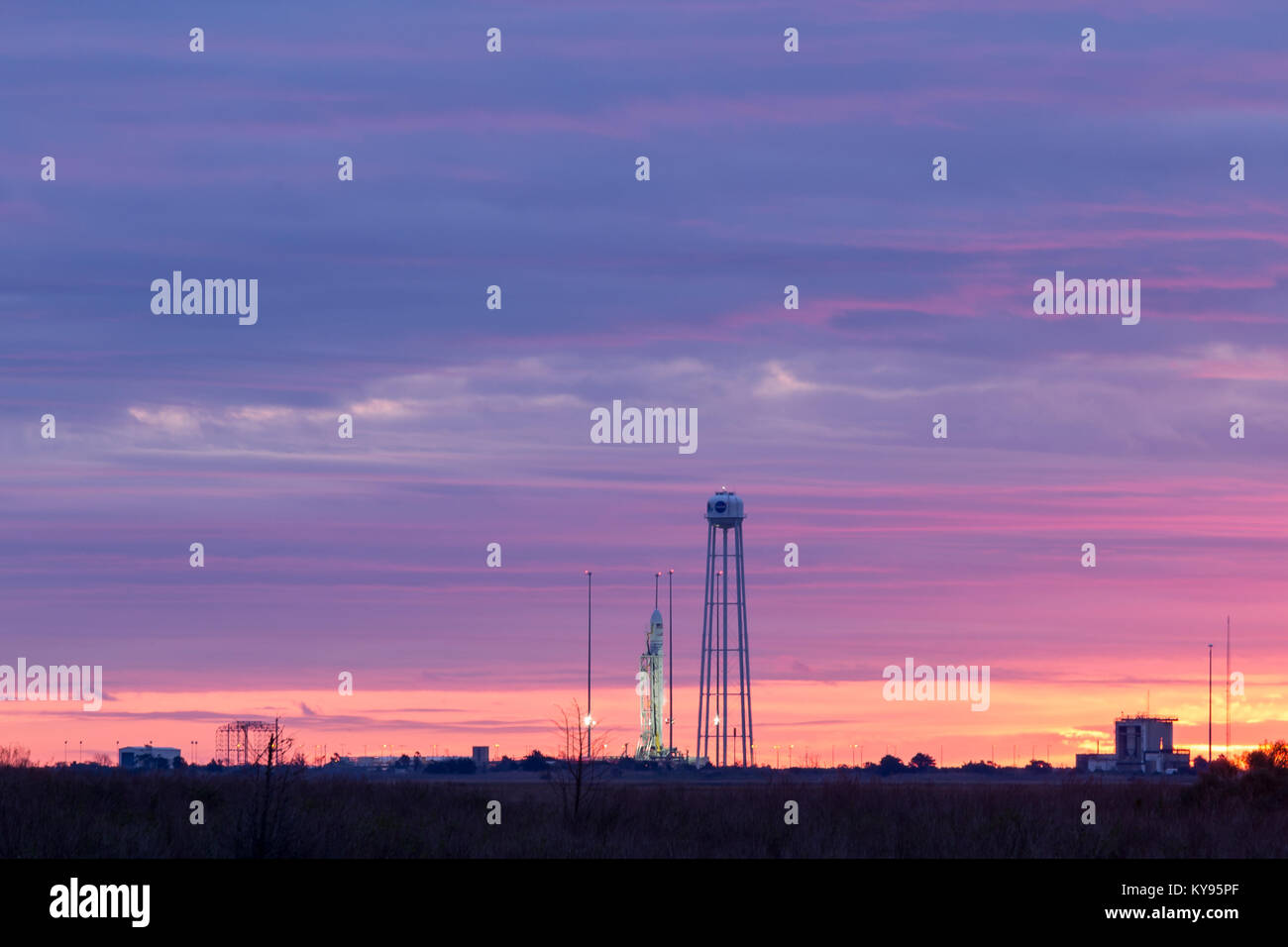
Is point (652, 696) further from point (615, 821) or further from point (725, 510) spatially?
point (615, 821)

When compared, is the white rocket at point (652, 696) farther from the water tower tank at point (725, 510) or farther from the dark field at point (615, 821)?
the dark field at point (615, 821)

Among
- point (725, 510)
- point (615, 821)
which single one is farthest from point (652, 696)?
point (615, 821)

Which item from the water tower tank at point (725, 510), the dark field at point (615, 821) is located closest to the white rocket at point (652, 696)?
the water tower tank at point (725, 510)

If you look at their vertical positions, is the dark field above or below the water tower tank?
below

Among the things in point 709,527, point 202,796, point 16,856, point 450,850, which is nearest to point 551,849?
point 450,850

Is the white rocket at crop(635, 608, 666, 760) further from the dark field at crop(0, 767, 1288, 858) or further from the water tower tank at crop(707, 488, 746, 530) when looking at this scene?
the dark field at crop(0, 767, 1288, 858)

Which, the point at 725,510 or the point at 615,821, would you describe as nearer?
the point at 615,821

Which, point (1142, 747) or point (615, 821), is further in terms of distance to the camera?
point (1142, 747)

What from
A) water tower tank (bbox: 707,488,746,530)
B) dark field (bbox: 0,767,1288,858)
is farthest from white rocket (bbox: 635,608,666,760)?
dark field (bbox: 0,767,1288,858)
